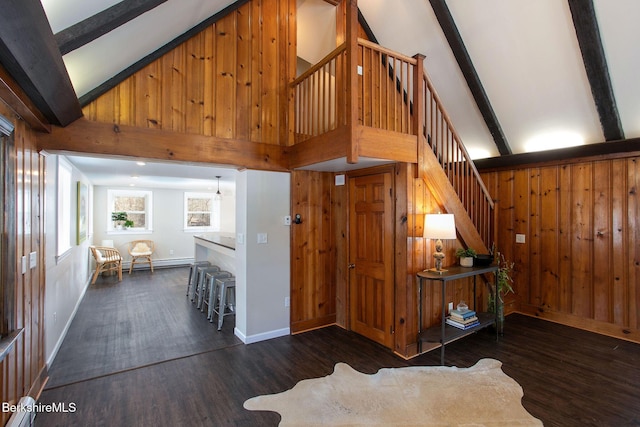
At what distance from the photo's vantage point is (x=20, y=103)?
1.98m

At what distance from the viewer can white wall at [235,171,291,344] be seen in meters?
3.66

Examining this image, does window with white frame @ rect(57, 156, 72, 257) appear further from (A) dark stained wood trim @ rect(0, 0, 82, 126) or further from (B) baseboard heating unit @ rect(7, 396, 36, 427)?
(A) dark stained wood trim @ rect(0, 0, 82, 126)

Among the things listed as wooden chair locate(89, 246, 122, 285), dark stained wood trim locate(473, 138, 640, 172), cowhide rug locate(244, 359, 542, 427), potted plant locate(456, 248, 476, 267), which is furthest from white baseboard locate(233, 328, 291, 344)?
wooden chair locate(89, 246, 122, 285)

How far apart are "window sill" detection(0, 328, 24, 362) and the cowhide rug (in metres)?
1.62

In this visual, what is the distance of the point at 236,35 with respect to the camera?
3598 millimetres

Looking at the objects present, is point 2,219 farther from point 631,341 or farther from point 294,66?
point 631,341

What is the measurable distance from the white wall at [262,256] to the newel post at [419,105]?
158cm

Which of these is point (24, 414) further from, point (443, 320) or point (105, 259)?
point (105, 259)

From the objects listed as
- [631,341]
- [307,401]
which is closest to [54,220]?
[307,401]

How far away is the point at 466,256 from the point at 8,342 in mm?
4103

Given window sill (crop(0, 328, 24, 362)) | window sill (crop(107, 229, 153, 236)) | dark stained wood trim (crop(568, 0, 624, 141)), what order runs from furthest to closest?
window sill (crop(107, 229, 153, 236)), dark stained wood trim (crop(568, 0, 624, 141)), window sill (crop(0, 328, 24, 362))

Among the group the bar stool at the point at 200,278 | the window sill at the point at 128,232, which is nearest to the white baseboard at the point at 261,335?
the bar stool at the point at 200,278

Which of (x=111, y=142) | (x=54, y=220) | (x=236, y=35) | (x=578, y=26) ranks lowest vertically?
(x=54, y=220)

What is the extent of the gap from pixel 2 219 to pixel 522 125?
5.45 meters
